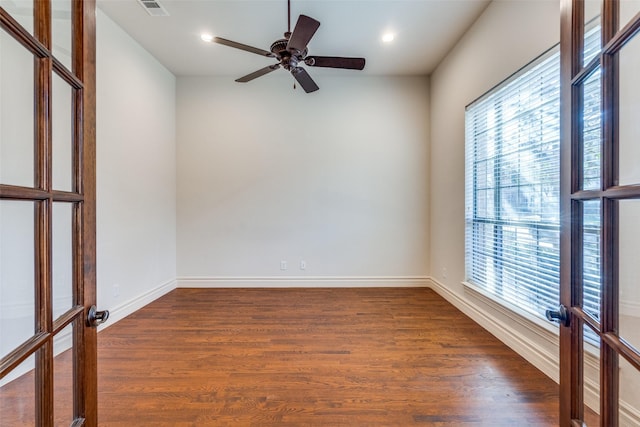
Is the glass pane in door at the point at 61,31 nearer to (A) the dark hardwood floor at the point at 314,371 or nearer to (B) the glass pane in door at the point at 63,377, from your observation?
(B) the glass pane in door at the point at 63,377

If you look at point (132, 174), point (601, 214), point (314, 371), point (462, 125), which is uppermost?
point (462, 125)

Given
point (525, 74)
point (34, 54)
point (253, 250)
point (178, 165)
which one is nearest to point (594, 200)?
point (34, 54)

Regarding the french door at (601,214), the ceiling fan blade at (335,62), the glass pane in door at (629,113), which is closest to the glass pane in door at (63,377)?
the french door at (601,214)

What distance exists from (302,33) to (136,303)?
308 centimetres

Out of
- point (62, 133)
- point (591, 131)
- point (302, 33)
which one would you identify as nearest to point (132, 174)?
point (302, 33)

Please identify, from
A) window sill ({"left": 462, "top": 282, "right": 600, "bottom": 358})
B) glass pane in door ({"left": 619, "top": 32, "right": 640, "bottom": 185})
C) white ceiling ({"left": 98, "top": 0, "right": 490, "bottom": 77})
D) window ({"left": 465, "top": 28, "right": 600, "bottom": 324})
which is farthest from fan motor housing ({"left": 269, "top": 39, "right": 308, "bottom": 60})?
window sill ({"left": 462, "top": 282, "right": 600, "bottom": 358})

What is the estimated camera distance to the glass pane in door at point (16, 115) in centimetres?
68

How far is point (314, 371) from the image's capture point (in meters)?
1.81

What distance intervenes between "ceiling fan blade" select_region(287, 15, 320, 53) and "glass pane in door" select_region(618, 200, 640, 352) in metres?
1.80

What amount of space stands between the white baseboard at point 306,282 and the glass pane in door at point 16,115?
10.3 ft

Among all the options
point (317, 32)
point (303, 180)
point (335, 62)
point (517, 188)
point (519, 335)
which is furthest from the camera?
point (303, 180)

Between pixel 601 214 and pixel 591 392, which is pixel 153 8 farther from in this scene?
pixel 591 392

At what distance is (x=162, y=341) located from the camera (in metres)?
2.23

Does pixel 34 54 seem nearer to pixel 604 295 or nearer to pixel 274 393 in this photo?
pixel 604 295
